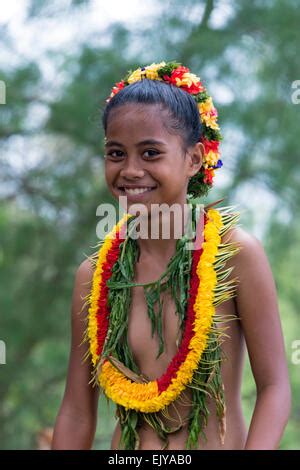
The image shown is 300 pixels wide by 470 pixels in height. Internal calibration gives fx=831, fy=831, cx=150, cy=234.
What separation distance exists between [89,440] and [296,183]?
321 cm


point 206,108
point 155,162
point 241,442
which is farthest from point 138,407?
point 206,108

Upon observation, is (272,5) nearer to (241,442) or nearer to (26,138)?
(26,138)

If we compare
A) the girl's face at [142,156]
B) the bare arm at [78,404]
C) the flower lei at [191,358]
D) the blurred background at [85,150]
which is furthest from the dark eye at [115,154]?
the blurred background at [85,150]

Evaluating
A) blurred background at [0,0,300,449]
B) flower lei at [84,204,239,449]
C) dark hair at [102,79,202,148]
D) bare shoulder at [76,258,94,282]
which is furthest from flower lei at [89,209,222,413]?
blurred background at [0,0,300,449]

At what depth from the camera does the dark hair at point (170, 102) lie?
2.38 m

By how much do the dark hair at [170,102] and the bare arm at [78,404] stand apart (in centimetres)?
58

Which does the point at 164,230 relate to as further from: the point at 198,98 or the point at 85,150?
the point at 85,150

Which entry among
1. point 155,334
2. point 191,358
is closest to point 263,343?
point 191,358

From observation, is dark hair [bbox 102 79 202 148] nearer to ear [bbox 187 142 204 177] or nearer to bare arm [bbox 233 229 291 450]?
ear [bbox 187 142 204 177]

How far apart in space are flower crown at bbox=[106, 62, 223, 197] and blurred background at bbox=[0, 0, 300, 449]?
2499 millimetres

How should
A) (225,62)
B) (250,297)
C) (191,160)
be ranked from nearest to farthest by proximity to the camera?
(250,297) → (191,160) → (225,62)

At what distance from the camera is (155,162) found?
7.66 ft

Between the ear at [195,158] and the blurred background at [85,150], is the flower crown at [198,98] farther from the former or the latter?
the blurred background at [85,150]

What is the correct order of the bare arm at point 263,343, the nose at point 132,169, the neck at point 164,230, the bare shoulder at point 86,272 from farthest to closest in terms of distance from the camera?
1. the bare shoulder at point 86,272
2. the neck at point 164,230
3. the nose at point 132,169
4. the bare arm at point 263,343
